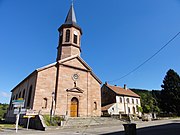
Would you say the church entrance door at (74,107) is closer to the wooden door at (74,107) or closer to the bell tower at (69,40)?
the wooden door at (74,107)

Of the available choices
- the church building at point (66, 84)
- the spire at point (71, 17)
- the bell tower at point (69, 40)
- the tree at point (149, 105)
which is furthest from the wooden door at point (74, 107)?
the tree at point (149, 105)

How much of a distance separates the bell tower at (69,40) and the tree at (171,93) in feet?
90.8

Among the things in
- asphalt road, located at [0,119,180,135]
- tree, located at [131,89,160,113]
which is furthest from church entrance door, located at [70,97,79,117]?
tree, located at [131,89,160,113]

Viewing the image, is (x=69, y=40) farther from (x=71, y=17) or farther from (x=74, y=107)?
(x=74, y=107)

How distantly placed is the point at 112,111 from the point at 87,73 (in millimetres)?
15410

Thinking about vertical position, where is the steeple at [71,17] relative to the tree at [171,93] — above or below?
above

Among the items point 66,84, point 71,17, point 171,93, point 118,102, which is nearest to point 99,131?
point 66,84

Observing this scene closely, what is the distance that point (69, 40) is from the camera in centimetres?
2617

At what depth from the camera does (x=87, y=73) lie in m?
25.9

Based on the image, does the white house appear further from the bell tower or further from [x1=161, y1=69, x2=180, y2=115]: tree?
the bell tower

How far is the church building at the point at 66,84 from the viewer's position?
20411 mm

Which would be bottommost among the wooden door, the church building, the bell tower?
the wooden door

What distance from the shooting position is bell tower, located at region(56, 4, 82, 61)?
25.7 meters

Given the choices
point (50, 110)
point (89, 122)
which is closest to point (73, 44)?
point (50, 110)
